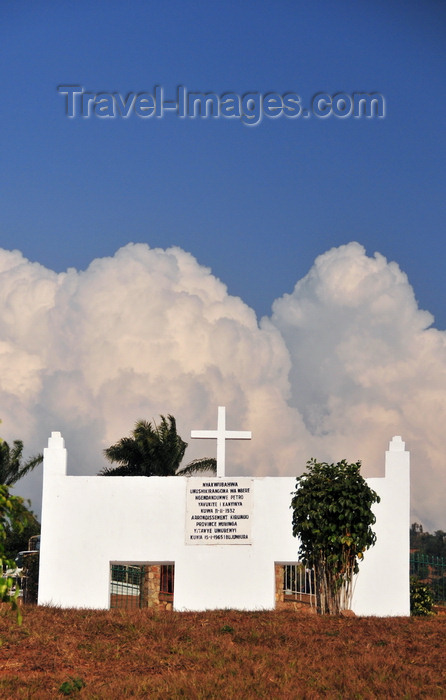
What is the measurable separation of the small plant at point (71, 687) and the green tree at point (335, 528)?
838cm

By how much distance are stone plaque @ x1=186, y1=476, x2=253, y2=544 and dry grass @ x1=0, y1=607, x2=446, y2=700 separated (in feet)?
9.37

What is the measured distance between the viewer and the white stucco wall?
74.6 ft

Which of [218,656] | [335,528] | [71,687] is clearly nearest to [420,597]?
[335,528]

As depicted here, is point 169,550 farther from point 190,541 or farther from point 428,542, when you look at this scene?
point 428,542

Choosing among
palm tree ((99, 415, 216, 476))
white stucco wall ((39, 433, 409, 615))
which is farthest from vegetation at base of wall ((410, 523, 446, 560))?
white stucco wall ((39, 433, 409, 615))

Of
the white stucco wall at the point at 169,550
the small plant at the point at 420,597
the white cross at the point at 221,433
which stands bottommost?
the small plant at the point at 420,597

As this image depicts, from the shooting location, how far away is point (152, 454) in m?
41.3

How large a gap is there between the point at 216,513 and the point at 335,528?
11.7 feet

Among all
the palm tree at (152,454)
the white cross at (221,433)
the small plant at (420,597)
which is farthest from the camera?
the palm tree at (152,454)

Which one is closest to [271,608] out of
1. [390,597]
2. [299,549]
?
[299,549]

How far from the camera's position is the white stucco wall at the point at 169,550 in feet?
74.6

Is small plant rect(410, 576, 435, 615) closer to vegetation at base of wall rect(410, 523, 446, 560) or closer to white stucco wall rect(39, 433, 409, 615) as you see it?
white stucco wall rect(39, 433, 409, 615)

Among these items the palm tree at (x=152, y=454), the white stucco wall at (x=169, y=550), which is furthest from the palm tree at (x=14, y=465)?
the white stucco wall at (x=169, y=550)

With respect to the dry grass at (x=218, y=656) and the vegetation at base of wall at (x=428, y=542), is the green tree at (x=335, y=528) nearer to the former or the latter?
the dry grass at (x=218, y=656)
